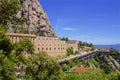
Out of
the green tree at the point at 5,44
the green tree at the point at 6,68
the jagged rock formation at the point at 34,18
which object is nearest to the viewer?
the green tree at the point at 6,68

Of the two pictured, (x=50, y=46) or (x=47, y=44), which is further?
(x=50, y=46)

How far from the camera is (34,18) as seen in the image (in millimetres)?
164875

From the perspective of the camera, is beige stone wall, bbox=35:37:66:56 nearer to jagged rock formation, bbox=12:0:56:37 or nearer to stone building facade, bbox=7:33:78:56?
stone building facade, bbox=7:33:78:56

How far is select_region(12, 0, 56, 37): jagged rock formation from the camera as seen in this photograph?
517ft

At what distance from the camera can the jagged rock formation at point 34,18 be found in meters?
158

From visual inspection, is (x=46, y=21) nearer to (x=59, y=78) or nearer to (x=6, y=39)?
(x=59, y=78)

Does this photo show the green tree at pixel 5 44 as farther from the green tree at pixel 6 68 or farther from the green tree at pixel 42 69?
the green tree at pixel 42 69

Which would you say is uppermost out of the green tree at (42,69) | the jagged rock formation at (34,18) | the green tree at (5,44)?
the jagged rock formation at (34,18)

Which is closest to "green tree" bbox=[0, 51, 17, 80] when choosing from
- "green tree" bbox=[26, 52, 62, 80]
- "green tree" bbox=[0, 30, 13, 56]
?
"green tree" bbox=[0, 30, 13, 56]

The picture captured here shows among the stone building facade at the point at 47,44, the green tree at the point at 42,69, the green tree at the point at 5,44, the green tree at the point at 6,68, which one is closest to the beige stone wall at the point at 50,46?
the stone building facade at the point at 47,44

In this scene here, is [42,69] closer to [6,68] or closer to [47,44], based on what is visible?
[6,68]

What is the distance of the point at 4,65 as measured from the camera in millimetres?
22281

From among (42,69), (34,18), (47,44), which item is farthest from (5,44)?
(34,18)

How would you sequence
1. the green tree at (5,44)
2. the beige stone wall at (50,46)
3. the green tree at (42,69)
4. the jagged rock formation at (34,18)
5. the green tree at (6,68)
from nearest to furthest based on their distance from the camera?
the green tree at (6,68), the green tree at (5,44), the green tree at (42,69), the beige stone wall at (50,46), the jagged rock formation at (34,18)
